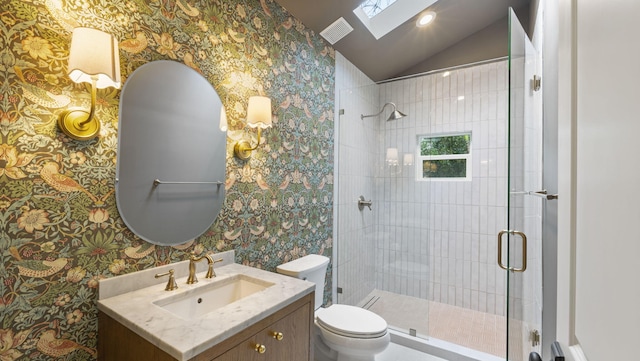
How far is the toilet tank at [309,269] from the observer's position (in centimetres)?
189

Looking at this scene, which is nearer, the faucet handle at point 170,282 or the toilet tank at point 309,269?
the faucet handle at point 170,282

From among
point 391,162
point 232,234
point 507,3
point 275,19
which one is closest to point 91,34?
point 232,234

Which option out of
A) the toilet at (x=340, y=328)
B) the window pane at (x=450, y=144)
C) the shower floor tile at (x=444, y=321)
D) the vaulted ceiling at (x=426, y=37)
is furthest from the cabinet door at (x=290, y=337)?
the window pane at (x=450, y=144)

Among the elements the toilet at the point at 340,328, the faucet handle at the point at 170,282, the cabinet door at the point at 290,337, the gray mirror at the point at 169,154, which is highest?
the gray mirror at the point at 169,154

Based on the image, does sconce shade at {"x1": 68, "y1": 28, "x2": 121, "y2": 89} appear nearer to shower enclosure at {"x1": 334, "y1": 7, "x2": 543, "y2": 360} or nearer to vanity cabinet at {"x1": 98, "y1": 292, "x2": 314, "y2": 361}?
vanity cabinet at {"x1": 98, "y1": 292, "x2": 314, "y2": 361}

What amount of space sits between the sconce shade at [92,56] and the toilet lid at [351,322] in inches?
68.0

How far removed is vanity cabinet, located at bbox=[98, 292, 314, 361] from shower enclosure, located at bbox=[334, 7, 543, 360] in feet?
4.45

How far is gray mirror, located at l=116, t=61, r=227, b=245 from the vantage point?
4.06 feet

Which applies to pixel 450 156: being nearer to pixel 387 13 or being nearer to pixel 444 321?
pixel 387 13

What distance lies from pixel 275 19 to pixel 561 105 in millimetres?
1841

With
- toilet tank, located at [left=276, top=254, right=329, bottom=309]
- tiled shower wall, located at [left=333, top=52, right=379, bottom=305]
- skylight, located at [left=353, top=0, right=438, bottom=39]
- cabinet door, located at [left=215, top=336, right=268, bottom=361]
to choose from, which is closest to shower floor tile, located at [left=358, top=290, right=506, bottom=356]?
tiled shower wall, located at [left=333, top=52, right=379, bottom=305]

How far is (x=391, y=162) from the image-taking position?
2.77 meters

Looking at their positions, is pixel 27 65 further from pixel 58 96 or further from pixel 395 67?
pixel 395 67

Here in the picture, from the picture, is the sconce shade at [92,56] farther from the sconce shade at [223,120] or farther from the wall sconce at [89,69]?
the sconce shade at [223,120]
